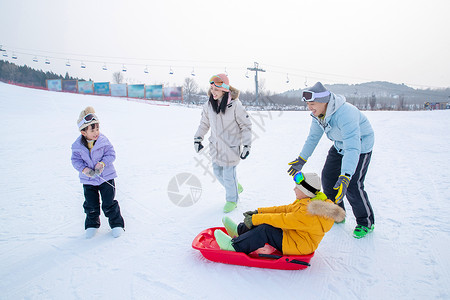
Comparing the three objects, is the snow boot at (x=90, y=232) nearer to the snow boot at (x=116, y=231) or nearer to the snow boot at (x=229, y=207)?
the snow boot at (x=116, y=231)

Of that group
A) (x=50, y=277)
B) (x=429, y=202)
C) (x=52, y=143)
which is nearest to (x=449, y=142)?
(x=429, y=202)

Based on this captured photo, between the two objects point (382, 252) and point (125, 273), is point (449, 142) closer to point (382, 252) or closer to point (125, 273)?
Result: point (382, 252)

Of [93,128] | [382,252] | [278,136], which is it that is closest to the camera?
[382,252]

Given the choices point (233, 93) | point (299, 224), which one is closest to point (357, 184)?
point (299, 224)

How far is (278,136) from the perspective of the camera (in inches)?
390

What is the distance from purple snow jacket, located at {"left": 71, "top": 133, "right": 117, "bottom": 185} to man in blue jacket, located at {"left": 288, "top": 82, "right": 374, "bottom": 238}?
208 centimetres

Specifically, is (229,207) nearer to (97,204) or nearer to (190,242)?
(190,242)

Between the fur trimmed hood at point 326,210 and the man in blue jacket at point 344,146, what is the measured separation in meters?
0.20

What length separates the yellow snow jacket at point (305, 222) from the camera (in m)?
1.93

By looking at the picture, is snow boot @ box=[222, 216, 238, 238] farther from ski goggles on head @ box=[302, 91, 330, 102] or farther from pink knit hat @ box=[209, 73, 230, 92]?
pink knit hat @ box=[209, 73, 230, 92]

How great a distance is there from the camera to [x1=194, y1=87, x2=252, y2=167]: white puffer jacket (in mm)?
3141

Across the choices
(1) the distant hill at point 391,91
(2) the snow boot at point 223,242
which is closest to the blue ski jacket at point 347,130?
(2) the snow boot at point 223,242

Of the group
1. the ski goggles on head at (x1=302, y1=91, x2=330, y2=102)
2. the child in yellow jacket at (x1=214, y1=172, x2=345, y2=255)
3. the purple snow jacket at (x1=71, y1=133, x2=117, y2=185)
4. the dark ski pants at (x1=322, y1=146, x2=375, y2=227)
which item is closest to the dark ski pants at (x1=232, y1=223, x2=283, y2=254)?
the child in yellow jacket at (x1=214, y1=172, x2=345, y2=255)

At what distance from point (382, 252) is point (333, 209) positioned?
0.92 meters
